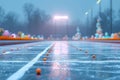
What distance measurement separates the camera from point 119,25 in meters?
130

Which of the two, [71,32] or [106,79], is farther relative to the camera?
[71,32]

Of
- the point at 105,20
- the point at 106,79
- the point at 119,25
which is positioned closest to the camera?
the point at 106,79

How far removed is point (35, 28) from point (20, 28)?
7450 mm

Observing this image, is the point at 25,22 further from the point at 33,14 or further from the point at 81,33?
the point at 81,33

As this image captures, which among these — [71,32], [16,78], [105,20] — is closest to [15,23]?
[71,32]

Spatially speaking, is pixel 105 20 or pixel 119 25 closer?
pixel 119 25

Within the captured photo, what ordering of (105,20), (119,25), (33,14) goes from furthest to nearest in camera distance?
1. (33,14)
2. (105,20)
3. (119,25)

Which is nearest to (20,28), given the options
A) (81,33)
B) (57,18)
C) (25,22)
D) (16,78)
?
(25,22)

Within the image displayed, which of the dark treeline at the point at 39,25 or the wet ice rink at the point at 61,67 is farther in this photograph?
the dark treeline at the point at 39,25

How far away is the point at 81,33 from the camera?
162875 mm

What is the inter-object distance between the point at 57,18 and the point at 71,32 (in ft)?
38.9

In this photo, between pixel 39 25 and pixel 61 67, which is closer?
pixel 61 67

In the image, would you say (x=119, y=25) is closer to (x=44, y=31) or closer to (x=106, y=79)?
(x=44, y=31)

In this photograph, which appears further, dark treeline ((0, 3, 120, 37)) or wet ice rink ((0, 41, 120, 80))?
dark treeline ((0, 3, 120, 37))
